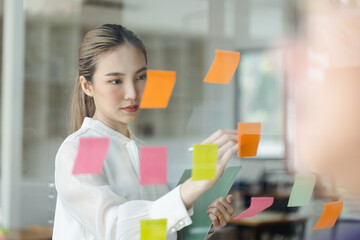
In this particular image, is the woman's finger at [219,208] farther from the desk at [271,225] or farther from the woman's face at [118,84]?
the desk at [271,225]

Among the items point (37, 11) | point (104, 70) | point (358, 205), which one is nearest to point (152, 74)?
point (104, 70)

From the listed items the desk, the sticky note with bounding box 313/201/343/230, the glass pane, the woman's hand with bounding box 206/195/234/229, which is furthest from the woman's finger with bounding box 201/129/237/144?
the glass pane

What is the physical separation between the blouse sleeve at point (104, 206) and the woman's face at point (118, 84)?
0.26 feet

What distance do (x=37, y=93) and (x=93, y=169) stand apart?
1829 millimetres

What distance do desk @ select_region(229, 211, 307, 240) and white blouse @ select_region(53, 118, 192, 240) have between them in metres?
2.31

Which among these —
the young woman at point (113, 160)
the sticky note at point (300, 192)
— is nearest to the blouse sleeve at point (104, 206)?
the young woman at point (113, 160)

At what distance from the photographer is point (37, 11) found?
1.31 m

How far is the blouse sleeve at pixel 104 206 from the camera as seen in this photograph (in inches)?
28.7

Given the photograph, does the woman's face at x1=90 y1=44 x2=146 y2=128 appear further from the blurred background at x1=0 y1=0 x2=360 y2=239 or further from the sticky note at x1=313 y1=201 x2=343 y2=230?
the sticky note at x1=313 y1=201 x2=343 y2=230

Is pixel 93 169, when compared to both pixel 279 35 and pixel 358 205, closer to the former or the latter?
pixel 358 205

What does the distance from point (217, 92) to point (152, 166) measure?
4.76 ft

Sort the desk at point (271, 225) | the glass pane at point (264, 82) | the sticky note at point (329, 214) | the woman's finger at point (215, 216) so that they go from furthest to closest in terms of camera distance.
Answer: the glass pane at point (264, 82) < the desk at point (271, 225) < the sticky note at point (329, 214) < the woman's finger at point (215, 216)

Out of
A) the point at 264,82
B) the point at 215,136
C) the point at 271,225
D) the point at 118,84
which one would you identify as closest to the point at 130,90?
the point at 118,84

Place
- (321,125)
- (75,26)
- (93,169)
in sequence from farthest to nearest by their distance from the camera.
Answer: (321,125), (75,26), (93,169)
